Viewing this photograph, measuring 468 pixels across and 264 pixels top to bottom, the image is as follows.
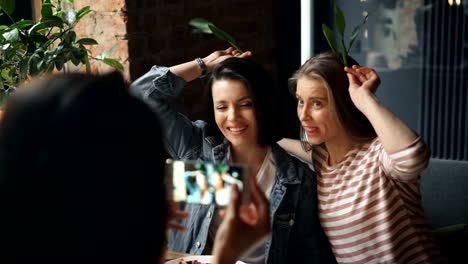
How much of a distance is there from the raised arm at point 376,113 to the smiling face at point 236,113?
31 cm

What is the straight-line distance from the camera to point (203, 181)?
3.88ft

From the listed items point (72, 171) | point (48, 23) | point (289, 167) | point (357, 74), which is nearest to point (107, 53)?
point (48, 23)

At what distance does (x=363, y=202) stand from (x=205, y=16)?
4.65 feet

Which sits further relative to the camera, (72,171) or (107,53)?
(107,53)

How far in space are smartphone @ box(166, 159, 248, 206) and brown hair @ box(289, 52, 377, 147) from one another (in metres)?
0.88

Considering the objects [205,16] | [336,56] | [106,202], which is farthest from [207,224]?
[106,202]

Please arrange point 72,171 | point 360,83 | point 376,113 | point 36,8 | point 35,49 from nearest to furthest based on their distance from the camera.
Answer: point 72,171
point 376,113
point 360,83
point 35,49
point 36,8

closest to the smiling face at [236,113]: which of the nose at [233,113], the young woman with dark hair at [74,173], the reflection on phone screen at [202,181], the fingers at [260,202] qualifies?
the nose at [233,113]

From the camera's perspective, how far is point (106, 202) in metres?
0.60

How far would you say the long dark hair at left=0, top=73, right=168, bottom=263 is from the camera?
59cm

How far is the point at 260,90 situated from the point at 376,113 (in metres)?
0.39

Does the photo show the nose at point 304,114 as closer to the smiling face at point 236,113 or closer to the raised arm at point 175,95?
the smiling face at point 236,113

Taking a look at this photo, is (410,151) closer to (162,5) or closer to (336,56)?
(336,56)

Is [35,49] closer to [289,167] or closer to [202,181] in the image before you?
[289,167]
